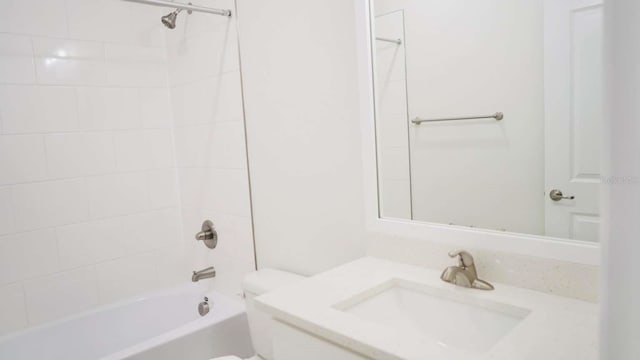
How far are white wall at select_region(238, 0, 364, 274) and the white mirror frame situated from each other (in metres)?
0.07

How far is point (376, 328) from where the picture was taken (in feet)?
2.91

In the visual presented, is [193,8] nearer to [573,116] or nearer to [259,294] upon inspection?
[259,294]

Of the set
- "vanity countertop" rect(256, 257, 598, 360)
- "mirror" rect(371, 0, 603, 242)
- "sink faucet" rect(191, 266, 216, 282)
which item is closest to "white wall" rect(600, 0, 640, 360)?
"vanity countertop" rect(256, 257, 598, 360)

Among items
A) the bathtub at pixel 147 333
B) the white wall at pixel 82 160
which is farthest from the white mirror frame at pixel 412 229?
the white wall at pixel 82 160

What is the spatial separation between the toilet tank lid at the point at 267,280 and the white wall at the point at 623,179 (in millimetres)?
1319

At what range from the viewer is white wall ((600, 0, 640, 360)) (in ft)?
1.05

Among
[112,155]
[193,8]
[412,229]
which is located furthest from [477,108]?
[112,155]

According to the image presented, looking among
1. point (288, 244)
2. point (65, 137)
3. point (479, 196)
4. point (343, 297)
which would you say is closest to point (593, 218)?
point (479, 196)

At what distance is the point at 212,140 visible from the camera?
206 cm

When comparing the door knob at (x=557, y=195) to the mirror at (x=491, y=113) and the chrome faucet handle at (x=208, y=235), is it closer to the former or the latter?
the mirror at (x=491, y=113)

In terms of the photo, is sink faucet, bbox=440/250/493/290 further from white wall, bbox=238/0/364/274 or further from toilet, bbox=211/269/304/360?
toilet, bbox=211/269/304/360

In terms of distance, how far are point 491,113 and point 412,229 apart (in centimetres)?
40

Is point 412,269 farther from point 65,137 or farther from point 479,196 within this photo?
point 65,137

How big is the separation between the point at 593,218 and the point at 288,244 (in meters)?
1.11
